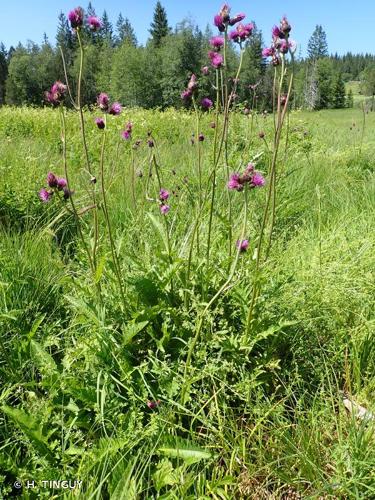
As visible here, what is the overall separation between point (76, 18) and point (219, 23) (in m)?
0.52

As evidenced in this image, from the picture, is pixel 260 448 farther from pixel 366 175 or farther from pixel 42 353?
pixel 366 175

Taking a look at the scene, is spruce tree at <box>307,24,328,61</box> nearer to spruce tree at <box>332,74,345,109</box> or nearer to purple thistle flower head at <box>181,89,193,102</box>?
spruce tree at <box>332,74,345,109</box>

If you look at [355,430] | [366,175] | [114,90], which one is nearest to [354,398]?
[355,430]

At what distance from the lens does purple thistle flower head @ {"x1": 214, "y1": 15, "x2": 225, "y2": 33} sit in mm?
1554

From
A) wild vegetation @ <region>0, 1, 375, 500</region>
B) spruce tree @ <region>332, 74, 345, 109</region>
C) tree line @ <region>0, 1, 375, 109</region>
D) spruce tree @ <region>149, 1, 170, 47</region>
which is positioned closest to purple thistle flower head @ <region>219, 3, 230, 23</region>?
wild vegetation @ <region>0, 1, 375, 500</region>

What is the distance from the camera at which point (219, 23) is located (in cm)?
157

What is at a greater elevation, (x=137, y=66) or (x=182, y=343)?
(x=137, y=66)

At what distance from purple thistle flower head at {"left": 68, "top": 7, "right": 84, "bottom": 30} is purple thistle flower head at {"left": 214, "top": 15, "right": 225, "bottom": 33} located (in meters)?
0.48

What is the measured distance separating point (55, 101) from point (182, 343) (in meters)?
1.08

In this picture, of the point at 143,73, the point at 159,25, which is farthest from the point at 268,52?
the point at 159,25

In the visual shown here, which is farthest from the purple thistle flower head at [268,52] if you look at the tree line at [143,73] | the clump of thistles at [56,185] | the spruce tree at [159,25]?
the spruce tree at [159,25]

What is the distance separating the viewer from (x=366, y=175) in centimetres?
457

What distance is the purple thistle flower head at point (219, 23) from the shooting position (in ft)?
5.10

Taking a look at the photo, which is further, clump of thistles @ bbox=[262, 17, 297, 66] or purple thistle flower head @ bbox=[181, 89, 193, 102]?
purple thistle flower head @ bbox=[181, 89, 193, 102]
